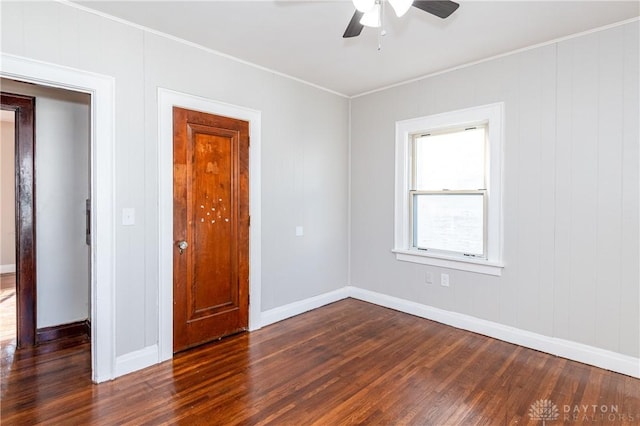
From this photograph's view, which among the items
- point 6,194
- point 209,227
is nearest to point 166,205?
Answer: point 209,227

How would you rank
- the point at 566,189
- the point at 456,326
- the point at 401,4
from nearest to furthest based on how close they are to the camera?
the point at 401,4, the point at 566,189, the point at 456,326

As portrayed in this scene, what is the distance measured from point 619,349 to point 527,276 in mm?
801

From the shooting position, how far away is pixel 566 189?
2.95m

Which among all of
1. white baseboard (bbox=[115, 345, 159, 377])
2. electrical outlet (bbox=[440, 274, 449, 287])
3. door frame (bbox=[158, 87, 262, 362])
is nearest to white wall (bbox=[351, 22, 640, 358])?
electrical outlet (bbox=[440, 274, 449, 287])

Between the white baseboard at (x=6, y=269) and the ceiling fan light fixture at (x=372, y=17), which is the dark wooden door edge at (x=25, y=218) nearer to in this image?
the ceiling fan light fixture at (x=372, y=17)

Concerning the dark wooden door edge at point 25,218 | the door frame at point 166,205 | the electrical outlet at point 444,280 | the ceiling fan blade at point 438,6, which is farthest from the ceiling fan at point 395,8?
the dark wooden door edge at point 25,218

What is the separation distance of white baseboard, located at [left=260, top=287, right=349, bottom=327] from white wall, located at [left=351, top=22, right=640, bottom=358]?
1.32 meters

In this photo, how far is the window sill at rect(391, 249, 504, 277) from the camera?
3.38 m

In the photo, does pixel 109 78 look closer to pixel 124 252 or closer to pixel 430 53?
pixel 124 252

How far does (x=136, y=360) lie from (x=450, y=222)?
10.6ft

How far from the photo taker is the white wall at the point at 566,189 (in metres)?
2.68

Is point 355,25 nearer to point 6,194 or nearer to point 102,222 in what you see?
point 102,222

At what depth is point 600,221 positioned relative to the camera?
279cm

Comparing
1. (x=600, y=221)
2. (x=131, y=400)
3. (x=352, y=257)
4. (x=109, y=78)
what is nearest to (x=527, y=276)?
(x=600, y=221)
